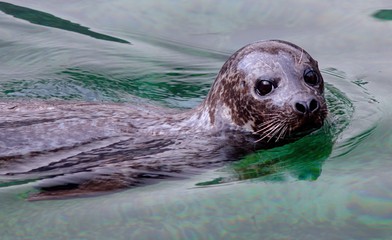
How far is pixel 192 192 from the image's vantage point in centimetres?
597

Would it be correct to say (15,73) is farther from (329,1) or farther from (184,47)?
(329,1)

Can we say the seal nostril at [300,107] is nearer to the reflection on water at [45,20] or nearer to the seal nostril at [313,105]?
the seal nostril at [313,105]

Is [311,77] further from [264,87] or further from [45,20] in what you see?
[45,20]

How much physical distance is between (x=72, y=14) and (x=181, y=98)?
2625 millimetres

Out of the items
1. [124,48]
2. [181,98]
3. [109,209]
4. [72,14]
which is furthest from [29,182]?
[72,14]

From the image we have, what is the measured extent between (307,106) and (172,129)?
1.18m

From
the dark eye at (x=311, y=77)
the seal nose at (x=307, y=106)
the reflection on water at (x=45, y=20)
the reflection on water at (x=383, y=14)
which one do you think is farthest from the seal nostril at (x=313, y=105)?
the reflection on water at (x=45, y=20)

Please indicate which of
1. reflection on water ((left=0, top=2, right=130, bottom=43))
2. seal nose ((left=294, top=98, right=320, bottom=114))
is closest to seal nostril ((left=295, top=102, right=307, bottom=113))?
seal nose ((left=294, top=98, right=320, bottom=114))

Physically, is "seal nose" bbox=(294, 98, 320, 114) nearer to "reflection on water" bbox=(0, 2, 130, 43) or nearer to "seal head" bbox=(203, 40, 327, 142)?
"seal head" bbox=(203, 40, 327, 142)

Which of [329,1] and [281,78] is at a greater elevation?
[329,1]

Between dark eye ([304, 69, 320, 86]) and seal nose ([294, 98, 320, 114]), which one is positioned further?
dark eye ([304, 69, 320, 86])

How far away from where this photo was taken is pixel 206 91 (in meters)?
8.86

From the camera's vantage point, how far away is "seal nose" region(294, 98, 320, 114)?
650cm

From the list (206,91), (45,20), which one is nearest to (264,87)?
(206,91)
